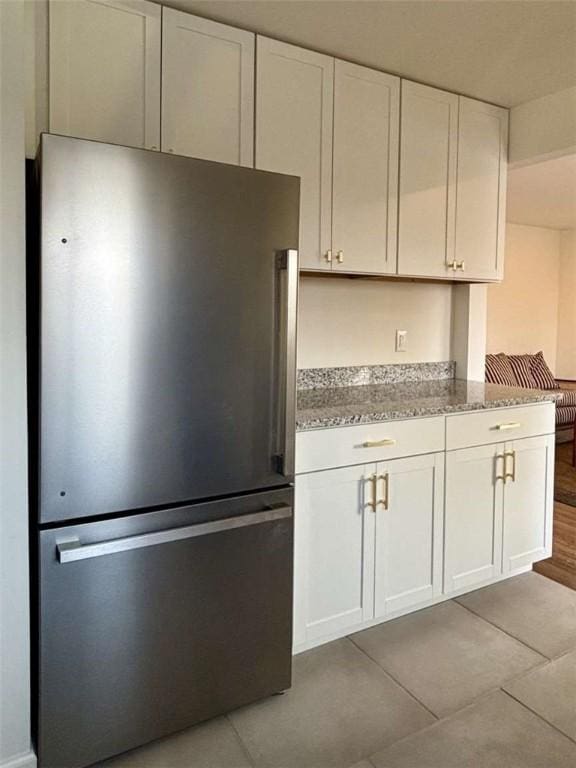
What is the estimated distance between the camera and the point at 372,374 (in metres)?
2.88

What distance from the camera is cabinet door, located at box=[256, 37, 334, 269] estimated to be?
214 centimetres

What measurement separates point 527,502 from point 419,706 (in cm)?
120

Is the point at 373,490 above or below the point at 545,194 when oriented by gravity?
below

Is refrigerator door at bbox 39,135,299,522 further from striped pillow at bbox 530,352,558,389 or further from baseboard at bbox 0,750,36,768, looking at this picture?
striped pillow at bbox 530,352,558,389

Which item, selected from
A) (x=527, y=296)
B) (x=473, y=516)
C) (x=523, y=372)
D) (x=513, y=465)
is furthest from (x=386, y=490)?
(x=527, y=296)

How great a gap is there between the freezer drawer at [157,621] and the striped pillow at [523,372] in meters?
4.94

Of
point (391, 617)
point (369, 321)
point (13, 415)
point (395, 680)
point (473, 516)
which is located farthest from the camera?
point (369, 321)

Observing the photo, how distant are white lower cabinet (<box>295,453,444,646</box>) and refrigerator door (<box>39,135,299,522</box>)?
41 centimetres

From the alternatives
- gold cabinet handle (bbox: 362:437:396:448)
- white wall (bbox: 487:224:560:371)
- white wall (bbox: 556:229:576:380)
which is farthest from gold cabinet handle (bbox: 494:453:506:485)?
white wall (bbox: 556:229:576:380)

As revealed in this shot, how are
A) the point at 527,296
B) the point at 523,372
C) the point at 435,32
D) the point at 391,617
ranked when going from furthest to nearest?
the point at 527,296 < the point at 523,372 < the point at 391,617 < the point at 435,32

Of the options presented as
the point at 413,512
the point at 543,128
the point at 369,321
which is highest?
the point at 543,128

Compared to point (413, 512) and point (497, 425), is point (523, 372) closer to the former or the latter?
point (497, 425)

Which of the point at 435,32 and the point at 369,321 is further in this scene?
the point at 369,321

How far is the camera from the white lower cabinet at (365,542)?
6.70ft
